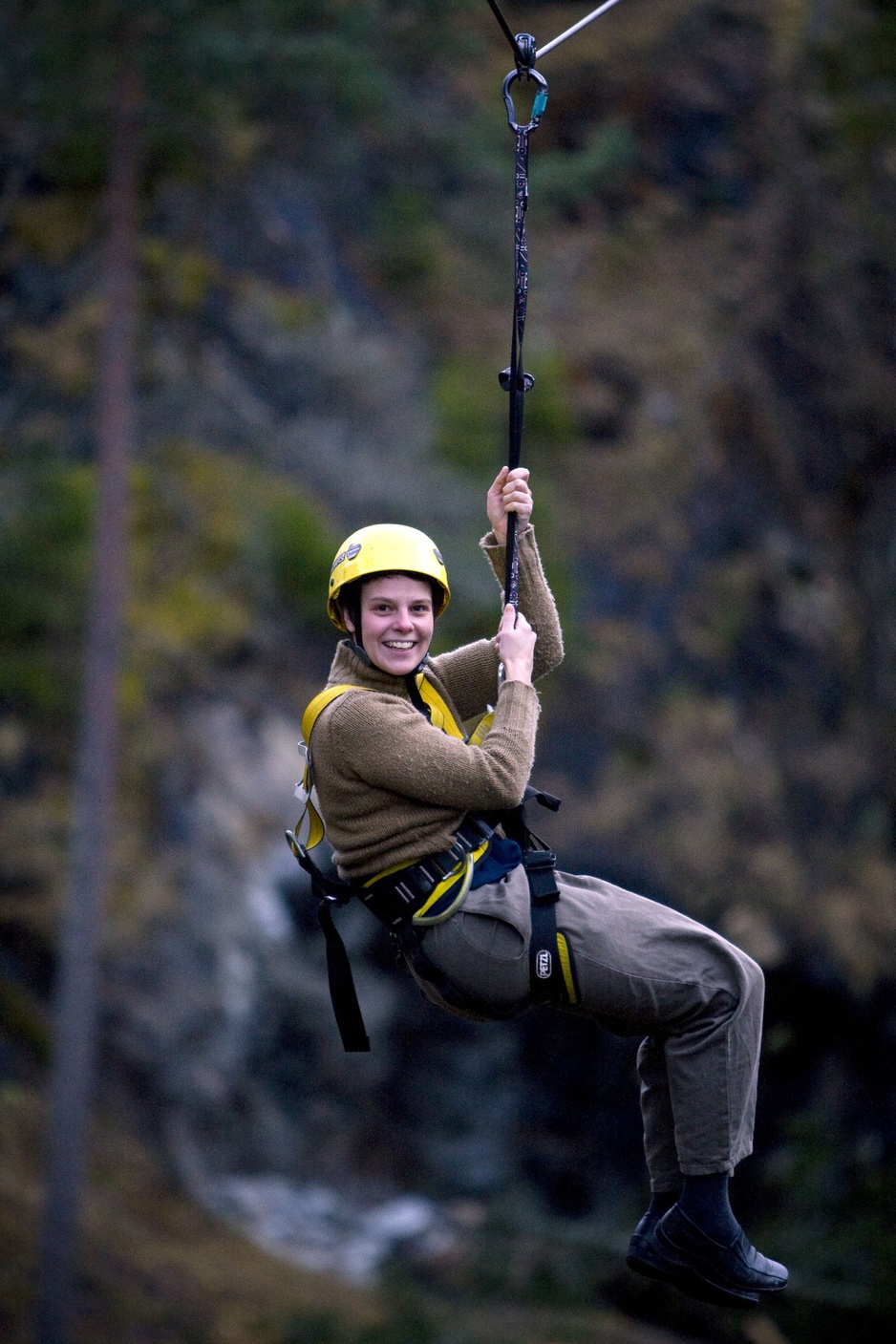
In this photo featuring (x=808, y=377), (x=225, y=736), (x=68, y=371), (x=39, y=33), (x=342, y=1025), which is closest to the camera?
(x=342, y=1025)

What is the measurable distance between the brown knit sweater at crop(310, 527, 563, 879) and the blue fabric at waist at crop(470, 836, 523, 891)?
0.12m

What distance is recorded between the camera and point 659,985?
357 centimetres

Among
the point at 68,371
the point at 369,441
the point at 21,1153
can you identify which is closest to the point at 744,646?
the point at 369,441

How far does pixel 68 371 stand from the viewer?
12.3 meters

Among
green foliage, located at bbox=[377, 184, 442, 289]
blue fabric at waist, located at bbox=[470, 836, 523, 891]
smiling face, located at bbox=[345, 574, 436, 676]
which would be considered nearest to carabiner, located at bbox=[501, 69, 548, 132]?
smiling face, located at bbox=[345, 574, 436, 676]

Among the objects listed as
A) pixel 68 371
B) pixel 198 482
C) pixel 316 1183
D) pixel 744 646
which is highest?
pixel 68 371

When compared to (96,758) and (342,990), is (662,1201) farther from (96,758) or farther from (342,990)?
(96,758)

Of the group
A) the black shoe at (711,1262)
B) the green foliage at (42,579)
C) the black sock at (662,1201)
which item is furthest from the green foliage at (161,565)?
the black shoe at (711,1262)

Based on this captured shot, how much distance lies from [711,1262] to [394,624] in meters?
1.81

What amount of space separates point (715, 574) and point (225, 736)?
6061 mm

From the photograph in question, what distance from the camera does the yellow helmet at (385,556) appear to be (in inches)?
143

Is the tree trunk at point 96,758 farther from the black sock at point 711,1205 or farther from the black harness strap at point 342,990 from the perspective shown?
the black sock at point 711,1205

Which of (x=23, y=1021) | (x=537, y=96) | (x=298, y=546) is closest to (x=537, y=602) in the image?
(x=537, y=96)

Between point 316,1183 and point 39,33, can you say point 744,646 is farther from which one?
point 39,33
